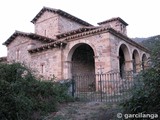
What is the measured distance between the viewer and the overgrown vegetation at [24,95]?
7379 mm

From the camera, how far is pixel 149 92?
5504 millimetres

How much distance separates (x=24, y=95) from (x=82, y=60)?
12737 millimetres

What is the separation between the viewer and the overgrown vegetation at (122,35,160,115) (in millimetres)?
5398

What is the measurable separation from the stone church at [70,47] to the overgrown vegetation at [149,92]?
9111 millimetres

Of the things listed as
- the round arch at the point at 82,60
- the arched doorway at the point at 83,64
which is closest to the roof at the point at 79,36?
the arched doorway at the point at 83,64

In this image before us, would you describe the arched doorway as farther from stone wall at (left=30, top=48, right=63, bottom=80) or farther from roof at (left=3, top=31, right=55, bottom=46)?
roof at (left=3, top=31, right=55, bottom=46)

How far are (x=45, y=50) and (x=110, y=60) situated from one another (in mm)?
6048

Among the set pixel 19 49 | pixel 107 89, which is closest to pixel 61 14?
pixel 19 49

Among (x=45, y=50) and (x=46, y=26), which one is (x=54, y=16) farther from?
(x=45, y=50)

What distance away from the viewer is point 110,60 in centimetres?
1526

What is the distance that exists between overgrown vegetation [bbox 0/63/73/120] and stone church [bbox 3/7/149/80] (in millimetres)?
4803

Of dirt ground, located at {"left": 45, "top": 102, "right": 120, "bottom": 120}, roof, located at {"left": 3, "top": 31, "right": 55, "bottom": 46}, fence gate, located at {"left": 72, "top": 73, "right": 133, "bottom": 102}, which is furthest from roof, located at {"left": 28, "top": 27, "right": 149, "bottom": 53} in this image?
dirt ground, located at {"left": 45, "top": 102, "right": 120, "bottom": 120}

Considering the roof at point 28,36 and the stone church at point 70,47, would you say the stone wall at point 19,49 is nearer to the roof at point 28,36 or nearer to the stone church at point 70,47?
the stone church at point 70,47

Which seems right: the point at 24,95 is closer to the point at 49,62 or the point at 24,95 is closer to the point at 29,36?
the point at 49,62
